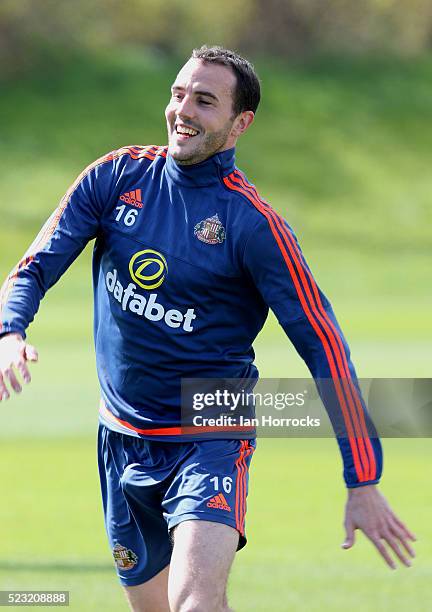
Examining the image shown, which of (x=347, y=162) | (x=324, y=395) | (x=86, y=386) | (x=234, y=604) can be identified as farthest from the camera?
(x=347, y=162)

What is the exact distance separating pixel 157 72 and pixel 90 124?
495 cm

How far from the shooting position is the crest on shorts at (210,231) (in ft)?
19.2

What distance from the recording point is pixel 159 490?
5848 mm

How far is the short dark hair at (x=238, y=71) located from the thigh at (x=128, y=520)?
59.9 inches

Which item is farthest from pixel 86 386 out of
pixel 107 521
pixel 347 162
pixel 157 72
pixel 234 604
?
pixel 157 72

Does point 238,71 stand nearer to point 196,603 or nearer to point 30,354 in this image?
point 30,354

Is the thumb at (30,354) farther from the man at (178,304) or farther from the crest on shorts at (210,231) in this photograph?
the crest on shorts at (210,231)

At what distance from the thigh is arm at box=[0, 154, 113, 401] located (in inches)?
29.8

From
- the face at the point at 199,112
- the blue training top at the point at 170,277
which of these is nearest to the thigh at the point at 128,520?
the blue training top at the point at 170,277

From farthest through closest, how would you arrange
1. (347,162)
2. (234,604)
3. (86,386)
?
(347,162), (86,386), (234,604)

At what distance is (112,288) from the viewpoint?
6.00 meters

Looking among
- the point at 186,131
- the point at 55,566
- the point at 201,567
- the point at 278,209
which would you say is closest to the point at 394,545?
the point at 201,567

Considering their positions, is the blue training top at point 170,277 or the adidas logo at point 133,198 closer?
the blue training top at point 170,277

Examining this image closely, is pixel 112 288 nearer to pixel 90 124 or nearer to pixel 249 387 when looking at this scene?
pixel 249 387
